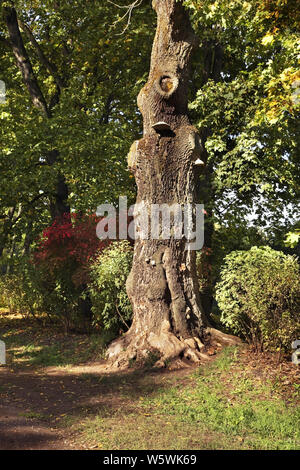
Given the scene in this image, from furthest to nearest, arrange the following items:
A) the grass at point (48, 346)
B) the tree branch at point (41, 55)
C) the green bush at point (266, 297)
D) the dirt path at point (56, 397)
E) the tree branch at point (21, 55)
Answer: the tree branch at point (41, 55) → the tree branch at point (21, 55) → the grass at point (48, 346) → the green bush at point (266, 297) → the dirt path at point (56, 397)

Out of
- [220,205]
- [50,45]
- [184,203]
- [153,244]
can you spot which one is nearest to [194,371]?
[153,244]

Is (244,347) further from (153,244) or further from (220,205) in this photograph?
(220,205)

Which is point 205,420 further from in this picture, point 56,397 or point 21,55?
point 21,55

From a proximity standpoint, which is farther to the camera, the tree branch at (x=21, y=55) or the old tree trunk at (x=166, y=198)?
the tree branch at (x=21, y=55)

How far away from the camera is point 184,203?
959 cm

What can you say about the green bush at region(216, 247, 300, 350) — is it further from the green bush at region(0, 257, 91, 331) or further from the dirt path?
the green bush at region(0, 257, 91, 331)

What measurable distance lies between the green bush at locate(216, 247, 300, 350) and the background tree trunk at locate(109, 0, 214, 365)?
2.95 ft

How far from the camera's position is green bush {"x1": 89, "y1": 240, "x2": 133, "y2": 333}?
35.3 feet

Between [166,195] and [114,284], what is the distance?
2.70 m

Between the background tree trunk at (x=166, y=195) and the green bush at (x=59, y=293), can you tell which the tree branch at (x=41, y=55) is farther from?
the background tree trunk at (x=166, y=195)

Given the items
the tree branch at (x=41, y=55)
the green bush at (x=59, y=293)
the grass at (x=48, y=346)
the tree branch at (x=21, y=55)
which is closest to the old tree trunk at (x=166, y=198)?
the grass at (x=48, y=346)

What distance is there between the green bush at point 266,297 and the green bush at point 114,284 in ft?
8.38

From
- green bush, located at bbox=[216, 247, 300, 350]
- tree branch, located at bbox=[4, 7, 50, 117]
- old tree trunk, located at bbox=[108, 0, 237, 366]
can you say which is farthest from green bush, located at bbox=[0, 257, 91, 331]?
tree branch, located at bbox=[4, 7, 50, 117]

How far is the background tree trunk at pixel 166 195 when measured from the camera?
30.4ft
